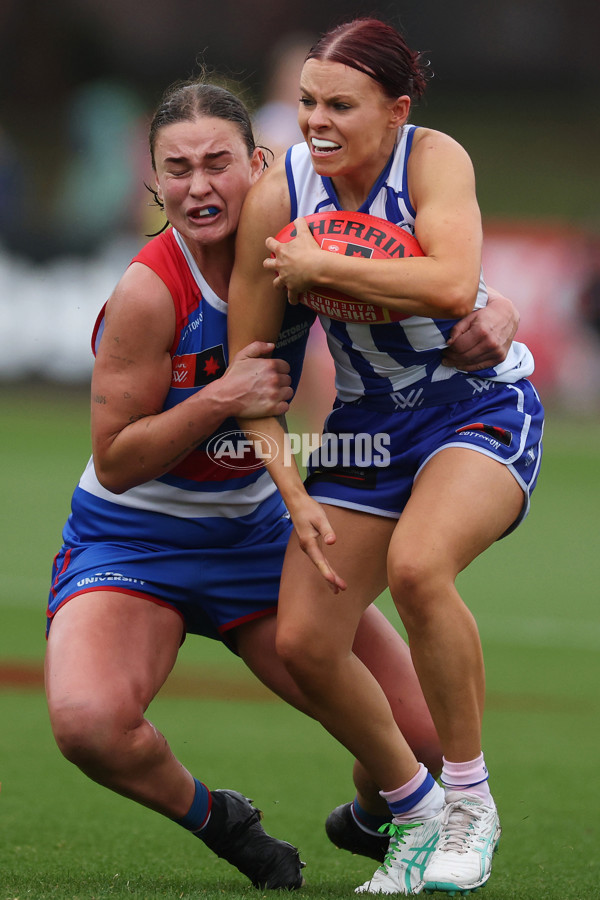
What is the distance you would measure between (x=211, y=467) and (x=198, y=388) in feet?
0.84

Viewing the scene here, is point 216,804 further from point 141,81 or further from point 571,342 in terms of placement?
point 141,81

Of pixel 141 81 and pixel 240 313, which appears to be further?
pixel 141 81

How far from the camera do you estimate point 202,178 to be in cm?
362

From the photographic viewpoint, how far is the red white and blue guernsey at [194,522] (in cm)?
379

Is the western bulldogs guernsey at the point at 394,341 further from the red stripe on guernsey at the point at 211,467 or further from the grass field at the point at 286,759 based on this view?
the grass field at the point at 286,759

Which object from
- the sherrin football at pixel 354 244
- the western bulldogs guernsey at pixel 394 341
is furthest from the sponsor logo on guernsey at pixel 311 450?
the sherrin football at pixel 354 244

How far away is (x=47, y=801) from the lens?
4539mm

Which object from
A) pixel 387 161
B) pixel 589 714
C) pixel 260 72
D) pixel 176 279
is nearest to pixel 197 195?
pixel 176 279

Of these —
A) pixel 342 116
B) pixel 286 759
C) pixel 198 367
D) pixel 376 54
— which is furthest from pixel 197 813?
pixel 376 54

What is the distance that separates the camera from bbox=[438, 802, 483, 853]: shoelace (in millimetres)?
3391

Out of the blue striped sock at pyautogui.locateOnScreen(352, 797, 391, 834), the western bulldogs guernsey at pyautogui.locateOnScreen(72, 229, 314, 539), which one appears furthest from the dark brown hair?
the blue striped sock at pyautogui.locateOnScreen(352, 797, 391, 834)

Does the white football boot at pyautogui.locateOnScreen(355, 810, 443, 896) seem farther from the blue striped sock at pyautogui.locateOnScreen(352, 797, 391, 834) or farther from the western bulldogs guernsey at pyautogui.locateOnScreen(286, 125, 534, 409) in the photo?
the western bulldogs guernsey at pyautogui.locateOnScreen(286, 125, 534, 409)

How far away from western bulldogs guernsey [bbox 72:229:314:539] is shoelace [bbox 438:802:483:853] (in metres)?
1.07

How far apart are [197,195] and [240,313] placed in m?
0.33
